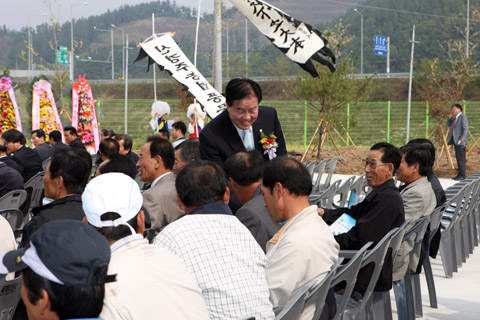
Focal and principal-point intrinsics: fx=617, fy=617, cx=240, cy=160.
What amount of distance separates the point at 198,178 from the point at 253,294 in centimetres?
68

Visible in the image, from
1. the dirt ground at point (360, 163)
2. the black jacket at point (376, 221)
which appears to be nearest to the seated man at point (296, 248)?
the black jacket at point (376, 221)

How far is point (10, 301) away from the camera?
3205mm

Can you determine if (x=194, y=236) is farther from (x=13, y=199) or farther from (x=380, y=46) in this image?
(x=380, y=46)

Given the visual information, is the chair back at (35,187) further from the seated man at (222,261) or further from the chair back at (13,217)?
the seated man at (222,261)

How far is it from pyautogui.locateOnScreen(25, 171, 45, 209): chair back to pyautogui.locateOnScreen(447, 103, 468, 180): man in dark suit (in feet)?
30.3

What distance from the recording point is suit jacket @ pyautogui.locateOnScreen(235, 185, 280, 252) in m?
3.30

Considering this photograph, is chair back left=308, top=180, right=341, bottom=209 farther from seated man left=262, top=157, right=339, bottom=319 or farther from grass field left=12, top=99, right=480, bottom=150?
grass field left=12, top=99, right=480, bottom=150

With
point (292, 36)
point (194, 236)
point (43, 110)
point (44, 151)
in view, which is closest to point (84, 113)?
point (43, 110)

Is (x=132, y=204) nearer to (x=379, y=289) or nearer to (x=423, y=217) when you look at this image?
(x=379, y=289)

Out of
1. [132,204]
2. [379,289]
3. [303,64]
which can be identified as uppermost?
[303,64]

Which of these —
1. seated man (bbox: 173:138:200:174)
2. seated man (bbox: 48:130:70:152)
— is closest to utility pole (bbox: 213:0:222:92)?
seated man (bbox: 48:130:70:152)

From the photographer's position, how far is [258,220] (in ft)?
10.9

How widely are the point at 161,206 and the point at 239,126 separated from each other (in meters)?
0.83

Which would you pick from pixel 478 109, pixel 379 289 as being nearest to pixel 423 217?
pixel 379 289
